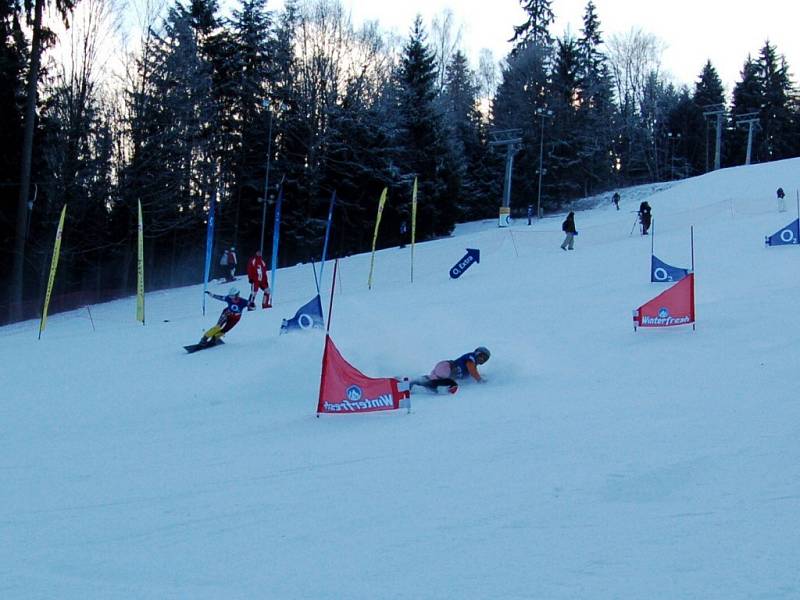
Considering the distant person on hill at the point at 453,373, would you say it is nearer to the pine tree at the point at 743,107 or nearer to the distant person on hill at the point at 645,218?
the distant person on hill at the point at 645,218

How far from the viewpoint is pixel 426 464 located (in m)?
7.69

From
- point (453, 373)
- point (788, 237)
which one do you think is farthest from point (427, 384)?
point (788, 237)

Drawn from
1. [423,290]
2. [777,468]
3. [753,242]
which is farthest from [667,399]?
[753,242]

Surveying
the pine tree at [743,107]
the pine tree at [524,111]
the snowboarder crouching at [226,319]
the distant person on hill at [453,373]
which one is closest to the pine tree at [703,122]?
the pine tree at [743,107]

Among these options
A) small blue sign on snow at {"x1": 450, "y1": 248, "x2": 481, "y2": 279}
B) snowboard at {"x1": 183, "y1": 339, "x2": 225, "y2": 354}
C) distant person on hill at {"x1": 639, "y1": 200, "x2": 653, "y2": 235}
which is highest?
distant person on hill at {"x1": 639, "y1": 200, "x2": 653, "y2": 235}

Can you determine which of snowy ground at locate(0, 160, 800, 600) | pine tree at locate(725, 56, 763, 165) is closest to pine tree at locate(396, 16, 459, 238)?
snowy ground at locate(0, 160, 800, 600)

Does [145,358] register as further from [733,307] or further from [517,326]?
[733,307]

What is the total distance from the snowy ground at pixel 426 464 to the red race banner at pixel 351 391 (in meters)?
0.18

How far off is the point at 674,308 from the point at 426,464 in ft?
25.8

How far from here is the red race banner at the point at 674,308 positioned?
13.7 m

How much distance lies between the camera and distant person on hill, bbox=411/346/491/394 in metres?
11.2

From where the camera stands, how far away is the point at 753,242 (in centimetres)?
2525

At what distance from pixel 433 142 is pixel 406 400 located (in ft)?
147

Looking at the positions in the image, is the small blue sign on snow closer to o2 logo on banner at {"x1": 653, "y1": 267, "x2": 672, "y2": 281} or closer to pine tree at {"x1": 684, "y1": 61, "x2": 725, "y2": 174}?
o2 logo on banner at {"x1": 653, "y1": 267, "x2": 672, "y2": 281}
